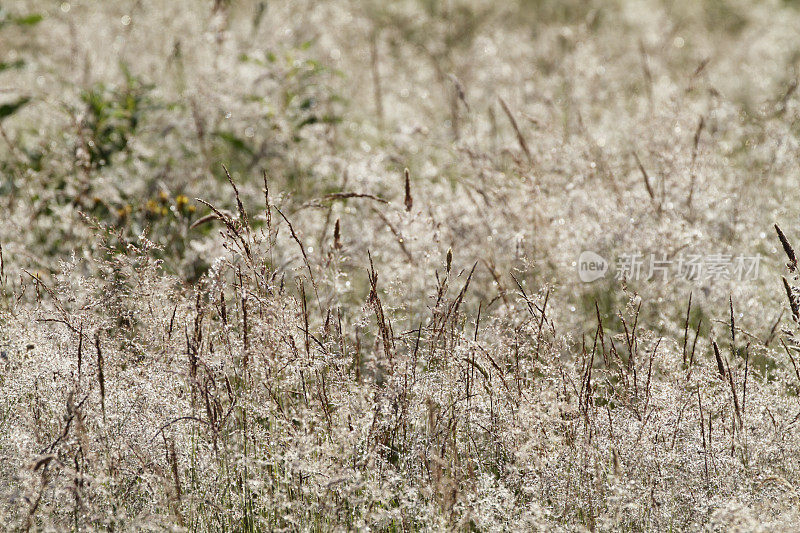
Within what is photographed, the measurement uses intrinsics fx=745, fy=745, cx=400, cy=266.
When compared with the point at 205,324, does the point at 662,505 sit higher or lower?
lower

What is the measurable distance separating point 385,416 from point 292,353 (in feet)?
0.95

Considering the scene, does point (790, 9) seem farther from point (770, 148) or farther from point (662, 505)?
point (662, 505)

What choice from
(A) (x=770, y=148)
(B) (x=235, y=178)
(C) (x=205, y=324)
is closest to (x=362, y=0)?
(B) (x=235, y=178)

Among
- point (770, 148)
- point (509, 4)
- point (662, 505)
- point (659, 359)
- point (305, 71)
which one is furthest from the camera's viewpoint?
point (509, 4)

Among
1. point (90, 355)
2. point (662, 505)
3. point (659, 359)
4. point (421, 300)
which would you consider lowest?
point (662, 505)

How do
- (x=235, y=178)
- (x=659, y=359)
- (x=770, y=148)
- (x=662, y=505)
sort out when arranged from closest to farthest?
(x=662, y=505) → (x=659, y=359) → (x=770, y=148) → (x=235, y=178)

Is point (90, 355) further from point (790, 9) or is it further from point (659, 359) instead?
point (790, 9)

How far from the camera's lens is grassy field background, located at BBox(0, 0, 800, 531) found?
67.3 inches

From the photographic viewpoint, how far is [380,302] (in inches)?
71.8

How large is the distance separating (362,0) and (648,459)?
6500 mm

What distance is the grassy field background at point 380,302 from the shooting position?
1710 mm

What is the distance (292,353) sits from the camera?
5.87ft

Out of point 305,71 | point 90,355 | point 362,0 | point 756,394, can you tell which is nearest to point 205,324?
point 90,355

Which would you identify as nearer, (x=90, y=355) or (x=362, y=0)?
(x=90, y=355)
